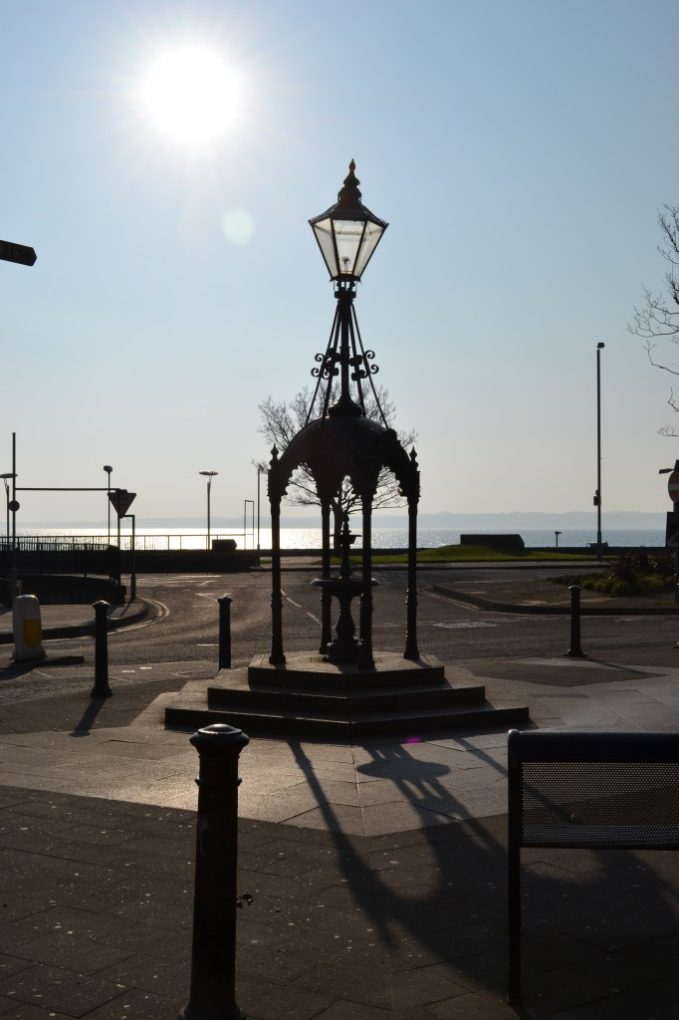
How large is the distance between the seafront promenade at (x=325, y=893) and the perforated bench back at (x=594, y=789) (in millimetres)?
574

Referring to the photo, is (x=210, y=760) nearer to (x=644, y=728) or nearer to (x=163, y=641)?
(x=644, y=728)

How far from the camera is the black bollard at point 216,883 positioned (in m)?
4.03

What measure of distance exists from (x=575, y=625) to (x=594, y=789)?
12.1m

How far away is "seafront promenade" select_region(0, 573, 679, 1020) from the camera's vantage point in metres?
4.42

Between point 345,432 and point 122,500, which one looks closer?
point 345,432

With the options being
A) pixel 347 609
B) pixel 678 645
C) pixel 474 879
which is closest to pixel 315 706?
pixel 347 609

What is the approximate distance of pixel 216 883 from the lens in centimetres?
414

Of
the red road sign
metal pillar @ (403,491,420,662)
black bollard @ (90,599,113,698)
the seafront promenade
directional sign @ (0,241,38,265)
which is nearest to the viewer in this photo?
the seafront promenade

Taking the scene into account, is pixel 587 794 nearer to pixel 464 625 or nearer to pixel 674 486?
pixel 674 486

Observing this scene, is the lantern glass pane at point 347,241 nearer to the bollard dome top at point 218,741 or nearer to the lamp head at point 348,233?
the lamp head at point 348,233

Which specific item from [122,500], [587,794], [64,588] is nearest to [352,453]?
[587,794]

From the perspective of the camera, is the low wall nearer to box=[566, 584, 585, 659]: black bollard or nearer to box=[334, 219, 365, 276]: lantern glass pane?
box=[566, 584, 585, 659]: black bollard

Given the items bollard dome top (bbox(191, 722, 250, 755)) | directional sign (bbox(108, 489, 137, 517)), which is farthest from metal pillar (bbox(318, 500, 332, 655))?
directional sign (bbox(108, 489, 137, 517))

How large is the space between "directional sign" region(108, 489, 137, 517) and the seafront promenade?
2181 cm
